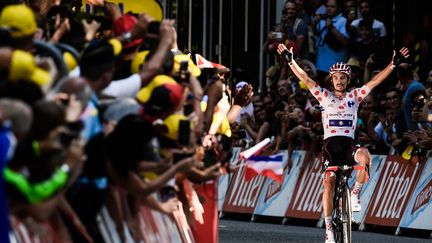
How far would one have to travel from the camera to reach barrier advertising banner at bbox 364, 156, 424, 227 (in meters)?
22.0

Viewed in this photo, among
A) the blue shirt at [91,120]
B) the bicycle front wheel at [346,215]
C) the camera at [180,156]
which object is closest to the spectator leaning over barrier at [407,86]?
the bicycle front wheel at [346,215]

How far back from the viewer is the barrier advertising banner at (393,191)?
22000 millimetres

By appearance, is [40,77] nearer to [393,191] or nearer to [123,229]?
[123,229]

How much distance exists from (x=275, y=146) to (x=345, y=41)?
193 centimetres

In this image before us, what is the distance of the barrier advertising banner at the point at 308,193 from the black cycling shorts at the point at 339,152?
4.33 m

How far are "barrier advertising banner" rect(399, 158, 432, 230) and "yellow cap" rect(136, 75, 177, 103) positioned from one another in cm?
1132

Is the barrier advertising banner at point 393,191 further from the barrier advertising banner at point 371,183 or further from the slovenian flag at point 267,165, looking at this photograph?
the slovenian flag at point 267,165

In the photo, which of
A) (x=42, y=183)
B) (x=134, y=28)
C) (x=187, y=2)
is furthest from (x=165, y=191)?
(x=187, y=2)

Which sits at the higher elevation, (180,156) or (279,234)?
(180,156)

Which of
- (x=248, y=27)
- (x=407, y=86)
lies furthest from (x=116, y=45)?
(x=248, y=27)

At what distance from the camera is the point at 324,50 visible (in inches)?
952

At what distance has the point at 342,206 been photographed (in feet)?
61.4

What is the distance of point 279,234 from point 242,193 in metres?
3.93

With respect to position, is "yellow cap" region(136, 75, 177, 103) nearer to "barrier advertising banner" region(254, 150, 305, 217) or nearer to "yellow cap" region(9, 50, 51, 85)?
"yellow cap" region(9, 50, 51, 85)
